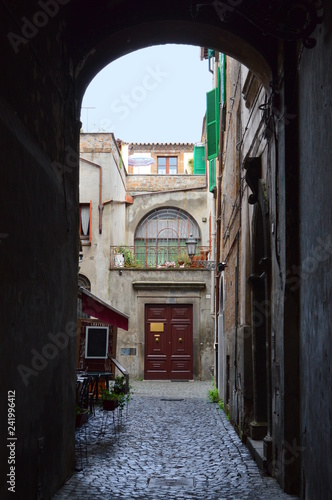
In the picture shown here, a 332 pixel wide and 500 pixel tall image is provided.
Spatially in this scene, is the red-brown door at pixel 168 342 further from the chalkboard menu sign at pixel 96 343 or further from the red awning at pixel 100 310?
the chalkboard menu sign at pixel 96 343

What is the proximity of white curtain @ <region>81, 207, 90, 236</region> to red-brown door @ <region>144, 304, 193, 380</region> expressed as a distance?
11.1ft

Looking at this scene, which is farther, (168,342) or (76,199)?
(168,342)

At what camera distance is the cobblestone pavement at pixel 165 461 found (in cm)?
624

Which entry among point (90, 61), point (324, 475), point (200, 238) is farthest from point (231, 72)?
point (200, 238)

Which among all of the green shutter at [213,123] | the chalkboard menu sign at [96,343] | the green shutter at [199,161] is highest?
the green shutter at [199,161]

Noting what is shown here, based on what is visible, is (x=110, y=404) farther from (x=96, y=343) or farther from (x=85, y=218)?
(x=85, y=218)

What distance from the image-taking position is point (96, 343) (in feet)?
45.4

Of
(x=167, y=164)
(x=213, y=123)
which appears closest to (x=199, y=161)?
(x=167, y=164)

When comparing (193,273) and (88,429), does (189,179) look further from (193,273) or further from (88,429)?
(88,429)

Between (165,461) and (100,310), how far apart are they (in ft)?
22.2

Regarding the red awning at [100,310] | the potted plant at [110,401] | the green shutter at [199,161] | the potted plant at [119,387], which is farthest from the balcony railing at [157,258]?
the potted plant at [110,401]

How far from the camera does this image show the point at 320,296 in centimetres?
477

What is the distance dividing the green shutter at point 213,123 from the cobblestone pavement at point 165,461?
7158 mm

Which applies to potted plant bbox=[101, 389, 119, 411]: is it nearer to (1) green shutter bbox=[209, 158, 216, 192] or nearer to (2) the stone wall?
(1) green shutter bbox=[209, 158, 216, 192]
